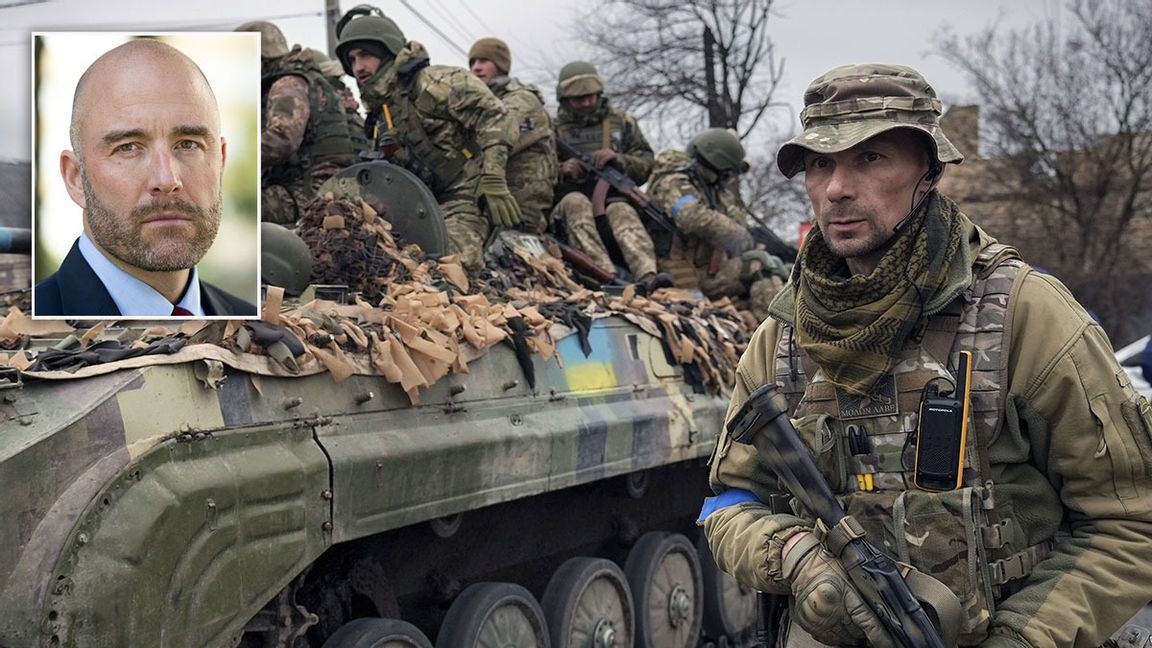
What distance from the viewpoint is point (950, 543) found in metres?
2.71

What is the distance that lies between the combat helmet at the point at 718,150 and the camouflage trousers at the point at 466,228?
8.41 ft

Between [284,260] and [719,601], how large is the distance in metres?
3.45

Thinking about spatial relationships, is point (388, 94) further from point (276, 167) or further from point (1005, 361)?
point (1005, 361)

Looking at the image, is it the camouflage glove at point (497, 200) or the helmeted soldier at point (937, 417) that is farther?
the camouflage glove at point (497, 200)

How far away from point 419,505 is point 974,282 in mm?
2217

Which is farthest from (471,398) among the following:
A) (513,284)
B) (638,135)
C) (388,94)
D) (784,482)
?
(638,135)

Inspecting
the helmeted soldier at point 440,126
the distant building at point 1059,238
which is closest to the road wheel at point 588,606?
the helmeted soldier at point 440,126

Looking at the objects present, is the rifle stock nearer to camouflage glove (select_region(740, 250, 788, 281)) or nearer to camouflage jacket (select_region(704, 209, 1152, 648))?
camouflage glove (select_region(740, 250, 788, 281))

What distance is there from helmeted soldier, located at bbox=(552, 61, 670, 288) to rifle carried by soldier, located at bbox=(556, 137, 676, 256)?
4 centimetres

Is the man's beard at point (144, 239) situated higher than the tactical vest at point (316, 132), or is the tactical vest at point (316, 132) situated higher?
the tactical vest at point (316, 132)

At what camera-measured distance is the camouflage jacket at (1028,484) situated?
8.70 feet

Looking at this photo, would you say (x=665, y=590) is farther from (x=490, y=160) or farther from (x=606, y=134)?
(x=606, y=134)

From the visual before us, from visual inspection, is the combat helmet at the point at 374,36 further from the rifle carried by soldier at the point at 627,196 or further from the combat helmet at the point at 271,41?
the rifle carried by soldier at the point at 627,196

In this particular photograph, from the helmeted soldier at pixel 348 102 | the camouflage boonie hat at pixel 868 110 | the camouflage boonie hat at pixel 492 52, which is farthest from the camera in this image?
the camouflage boonie hat at pixel 492 52
